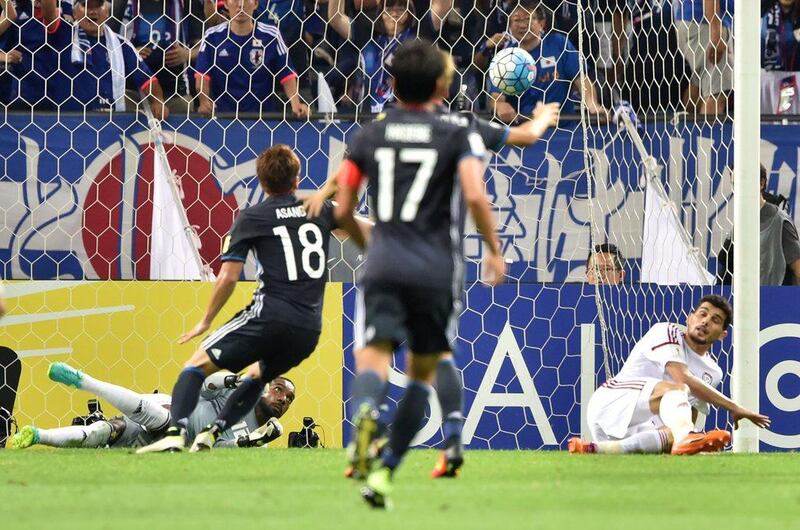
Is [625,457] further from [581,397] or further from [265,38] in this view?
[265,38]

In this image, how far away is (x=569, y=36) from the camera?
10.6m

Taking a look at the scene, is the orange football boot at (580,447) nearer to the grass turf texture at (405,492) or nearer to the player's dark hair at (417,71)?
the grass turf texture at (405,492)

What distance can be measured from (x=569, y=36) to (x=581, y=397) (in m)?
2.83

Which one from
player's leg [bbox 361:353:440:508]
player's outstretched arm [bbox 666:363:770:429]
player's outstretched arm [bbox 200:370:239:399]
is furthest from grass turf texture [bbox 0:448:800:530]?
player's outstretched arm [bbox 200:370:239:399]

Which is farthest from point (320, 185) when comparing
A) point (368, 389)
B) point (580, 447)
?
point (368, 389)

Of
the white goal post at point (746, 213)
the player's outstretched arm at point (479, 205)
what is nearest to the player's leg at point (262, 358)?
the player's outstretched arm at point (479, 205)

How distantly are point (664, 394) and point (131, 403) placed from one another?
3.17m

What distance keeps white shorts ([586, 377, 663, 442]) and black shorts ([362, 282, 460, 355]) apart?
3587mm

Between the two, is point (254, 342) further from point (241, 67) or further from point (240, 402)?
point (241, 67)

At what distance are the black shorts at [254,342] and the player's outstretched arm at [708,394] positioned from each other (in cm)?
227

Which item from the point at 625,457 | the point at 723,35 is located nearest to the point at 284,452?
the point at 625,457

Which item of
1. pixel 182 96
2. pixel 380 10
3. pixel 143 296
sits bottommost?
pixel 143 296

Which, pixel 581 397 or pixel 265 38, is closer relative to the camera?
pixel 581 397

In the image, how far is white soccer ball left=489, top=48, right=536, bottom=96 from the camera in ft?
30.4
